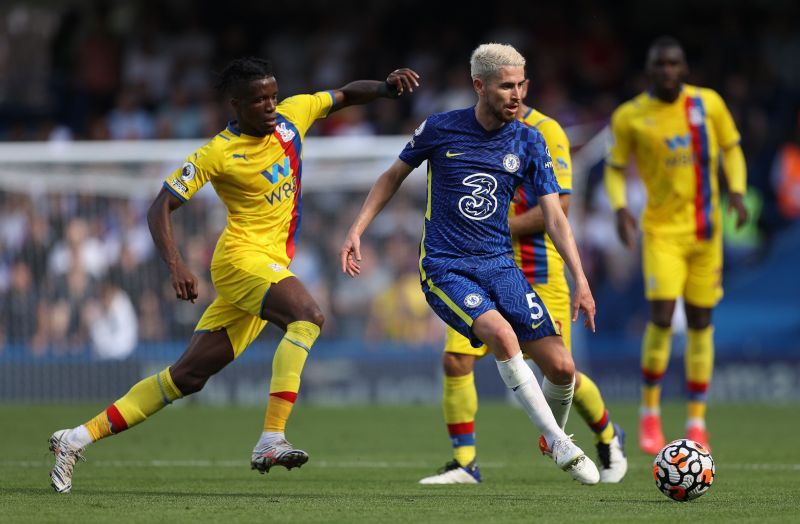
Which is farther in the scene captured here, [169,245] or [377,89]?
[377,89]

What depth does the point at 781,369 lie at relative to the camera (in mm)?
15891

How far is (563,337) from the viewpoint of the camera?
8.23 meters

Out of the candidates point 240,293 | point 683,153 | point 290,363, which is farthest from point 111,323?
point 290,363

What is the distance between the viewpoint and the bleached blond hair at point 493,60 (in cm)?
720

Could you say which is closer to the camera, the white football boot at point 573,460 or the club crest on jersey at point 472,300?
the white football boot at point 573,460

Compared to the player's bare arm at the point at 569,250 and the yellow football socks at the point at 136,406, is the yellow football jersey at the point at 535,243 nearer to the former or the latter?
the player's bare arm at the point at 569,250

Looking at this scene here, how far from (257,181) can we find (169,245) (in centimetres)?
69

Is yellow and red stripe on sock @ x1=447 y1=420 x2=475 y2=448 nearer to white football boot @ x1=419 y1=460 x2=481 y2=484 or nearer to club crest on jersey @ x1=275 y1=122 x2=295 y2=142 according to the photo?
white football boot @ x1=419 y1=460 x2=481 y2=484

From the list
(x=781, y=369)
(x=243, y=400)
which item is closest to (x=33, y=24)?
(x=243, y=400)

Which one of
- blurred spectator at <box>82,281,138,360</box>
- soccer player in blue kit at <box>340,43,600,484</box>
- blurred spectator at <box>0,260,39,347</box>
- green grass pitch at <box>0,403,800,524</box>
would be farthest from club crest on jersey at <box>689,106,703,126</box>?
blurred spectator at <box>0,260,39,347</box>

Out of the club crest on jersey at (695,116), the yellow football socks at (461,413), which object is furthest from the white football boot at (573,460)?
the club crest on jersey at (695,116)

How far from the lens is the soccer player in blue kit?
7082 millimetres

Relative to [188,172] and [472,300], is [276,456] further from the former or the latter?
[188,172]

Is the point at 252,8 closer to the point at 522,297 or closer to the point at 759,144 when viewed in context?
the point at 759,144
